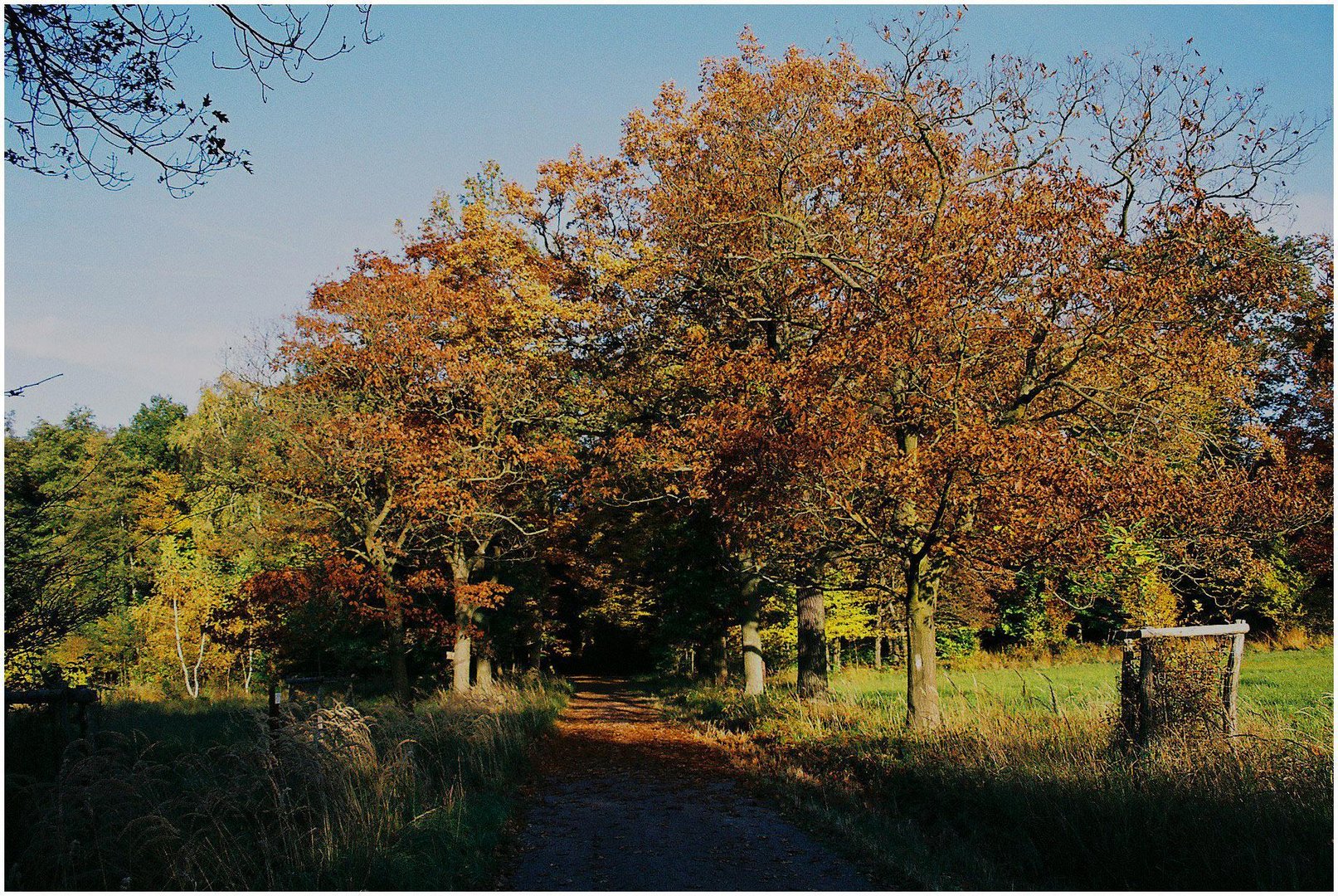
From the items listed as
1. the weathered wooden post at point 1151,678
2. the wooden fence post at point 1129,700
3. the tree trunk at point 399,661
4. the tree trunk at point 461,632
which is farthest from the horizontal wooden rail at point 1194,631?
the tree trunk at point 399,661

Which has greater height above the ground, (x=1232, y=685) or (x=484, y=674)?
(x=1232, y=685)

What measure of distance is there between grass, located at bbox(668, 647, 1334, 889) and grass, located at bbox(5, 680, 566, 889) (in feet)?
13.3

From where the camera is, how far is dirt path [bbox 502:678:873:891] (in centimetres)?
773

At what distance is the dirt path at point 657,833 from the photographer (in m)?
7.73

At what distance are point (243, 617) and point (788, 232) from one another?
17.1 m

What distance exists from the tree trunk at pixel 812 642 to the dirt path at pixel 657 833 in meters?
4.07

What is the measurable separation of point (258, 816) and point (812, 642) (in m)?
15.1

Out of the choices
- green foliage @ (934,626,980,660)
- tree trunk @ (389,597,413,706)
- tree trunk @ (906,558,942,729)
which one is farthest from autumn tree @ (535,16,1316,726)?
green foliage @ (934,626,980,660)

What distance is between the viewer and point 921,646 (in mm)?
13742

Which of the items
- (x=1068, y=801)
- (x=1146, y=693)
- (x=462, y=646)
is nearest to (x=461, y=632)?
(x=462, y=646)

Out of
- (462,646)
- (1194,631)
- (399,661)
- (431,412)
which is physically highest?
(431,412)

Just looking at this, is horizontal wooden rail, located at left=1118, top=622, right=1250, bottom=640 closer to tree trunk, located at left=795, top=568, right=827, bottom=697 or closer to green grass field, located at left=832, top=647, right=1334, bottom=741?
green grass field, located at left=832, top=647, right=1334, bottom=741

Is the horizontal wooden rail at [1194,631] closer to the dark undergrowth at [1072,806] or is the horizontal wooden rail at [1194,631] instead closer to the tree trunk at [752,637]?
the dark undergrowth at [1072,806]

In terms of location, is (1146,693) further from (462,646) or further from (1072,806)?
(462,646)
